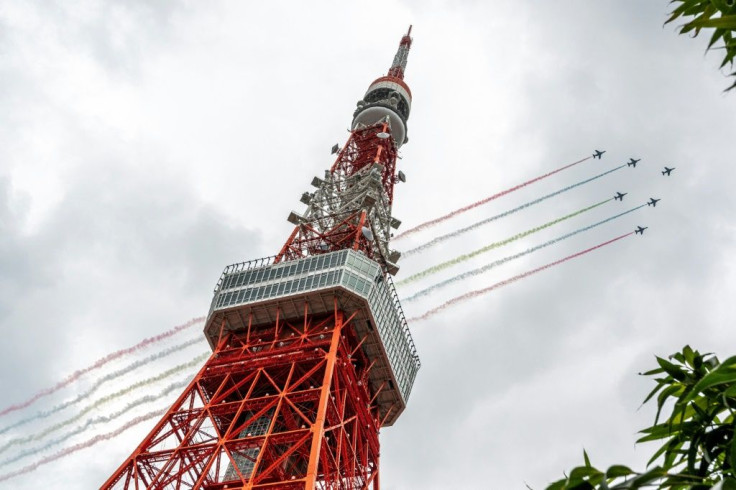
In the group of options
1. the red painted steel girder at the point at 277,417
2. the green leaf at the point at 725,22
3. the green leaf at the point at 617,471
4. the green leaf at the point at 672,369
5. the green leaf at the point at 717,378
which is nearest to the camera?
the green leaf at the point at 617,471

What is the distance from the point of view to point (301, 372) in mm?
55438

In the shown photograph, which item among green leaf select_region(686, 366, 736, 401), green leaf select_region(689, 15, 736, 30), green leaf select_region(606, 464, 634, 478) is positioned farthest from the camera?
green leaf select_region(689, 15, 736, 30)

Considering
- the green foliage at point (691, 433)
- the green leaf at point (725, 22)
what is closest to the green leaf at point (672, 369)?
the green foliage at point (691, 433)

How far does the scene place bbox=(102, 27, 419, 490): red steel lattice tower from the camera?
47719mm

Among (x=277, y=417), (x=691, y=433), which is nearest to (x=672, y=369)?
(x=691, y=433)

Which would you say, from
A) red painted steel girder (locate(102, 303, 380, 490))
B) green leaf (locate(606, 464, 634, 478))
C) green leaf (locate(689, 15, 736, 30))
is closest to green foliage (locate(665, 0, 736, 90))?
green leaf (locate(689, 15, 736, 30))

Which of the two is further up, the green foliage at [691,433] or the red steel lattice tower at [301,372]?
the red steel lattice tower at [301,372]

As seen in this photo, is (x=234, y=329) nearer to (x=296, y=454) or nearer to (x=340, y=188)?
(x=296, y=454)

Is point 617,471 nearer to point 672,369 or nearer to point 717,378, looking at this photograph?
point 717,378

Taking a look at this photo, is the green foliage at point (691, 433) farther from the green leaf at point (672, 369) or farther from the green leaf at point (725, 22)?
the green leaf at point (725, 22)

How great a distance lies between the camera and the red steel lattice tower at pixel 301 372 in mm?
47719

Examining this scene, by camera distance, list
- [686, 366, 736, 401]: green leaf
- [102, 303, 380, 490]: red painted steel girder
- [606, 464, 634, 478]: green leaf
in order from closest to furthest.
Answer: [606, 464, 634, 478]: green leaf → [686, 366, 736, 401]: green leaf → [102, 303, 380, 490]: red painted steel girder

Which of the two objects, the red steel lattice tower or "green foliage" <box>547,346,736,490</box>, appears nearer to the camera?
"green foliage" <box>547,346,736,490</box>

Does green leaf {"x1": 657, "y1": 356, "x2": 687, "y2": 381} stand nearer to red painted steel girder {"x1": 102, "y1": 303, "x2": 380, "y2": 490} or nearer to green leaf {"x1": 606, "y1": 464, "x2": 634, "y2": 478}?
green leaf {"x1": 606, "y1": 464, "x2": 634, "y2": 478}
